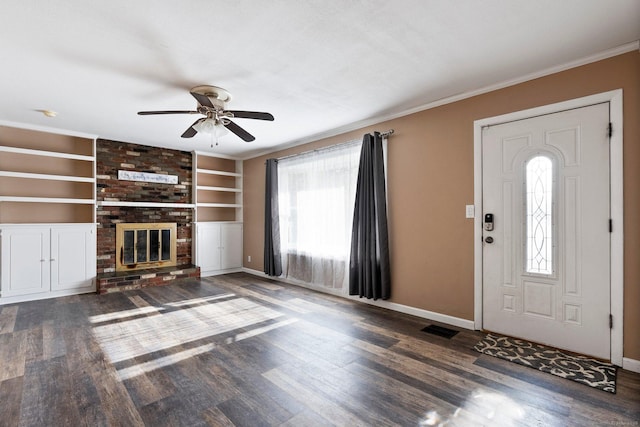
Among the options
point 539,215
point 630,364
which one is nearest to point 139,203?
point 539,215

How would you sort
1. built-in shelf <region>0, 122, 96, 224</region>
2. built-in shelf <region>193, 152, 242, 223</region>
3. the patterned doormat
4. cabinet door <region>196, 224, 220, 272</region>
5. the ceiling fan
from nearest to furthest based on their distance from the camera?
the patterned doormat, the ceiling fan, built-in shelf <region>0, 122, 96, 224</region>, cabinet door <region>196, 224, 220, 272</region>, built-in shelf <region>193, 152, 242, 223</region>

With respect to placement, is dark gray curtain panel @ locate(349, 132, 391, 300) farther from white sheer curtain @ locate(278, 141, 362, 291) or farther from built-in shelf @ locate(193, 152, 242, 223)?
built-in shelf @ locate(193, 152, 242, 223)

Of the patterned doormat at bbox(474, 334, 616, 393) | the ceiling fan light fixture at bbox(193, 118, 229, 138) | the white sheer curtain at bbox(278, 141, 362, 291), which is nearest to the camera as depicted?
the patterned doormat at bbox(474, 334, 616, 393)

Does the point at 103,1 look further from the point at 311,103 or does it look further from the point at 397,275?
the point at 397,275

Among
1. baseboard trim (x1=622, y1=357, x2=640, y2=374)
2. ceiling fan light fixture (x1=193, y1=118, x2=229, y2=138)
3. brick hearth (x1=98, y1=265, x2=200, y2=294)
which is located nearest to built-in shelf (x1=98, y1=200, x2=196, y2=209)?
brick hearth (x1=98, y1=265, x2=200, y2=294)

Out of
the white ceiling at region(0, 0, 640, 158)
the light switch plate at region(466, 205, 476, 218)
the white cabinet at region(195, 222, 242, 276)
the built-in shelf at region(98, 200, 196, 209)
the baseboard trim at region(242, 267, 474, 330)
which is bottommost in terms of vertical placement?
the baseboard trim at region(242, 267, 474, 330)

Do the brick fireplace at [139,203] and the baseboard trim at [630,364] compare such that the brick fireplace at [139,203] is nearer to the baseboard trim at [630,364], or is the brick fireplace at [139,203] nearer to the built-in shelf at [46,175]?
the built-in shelf at [46,175]

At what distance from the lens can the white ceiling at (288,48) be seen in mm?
2002

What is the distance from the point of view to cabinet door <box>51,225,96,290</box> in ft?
15.2

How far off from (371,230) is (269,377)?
2.24 meters

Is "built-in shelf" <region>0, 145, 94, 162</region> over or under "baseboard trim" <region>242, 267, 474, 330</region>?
over

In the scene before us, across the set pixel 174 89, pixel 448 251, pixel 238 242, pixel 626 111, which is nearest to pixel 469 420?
pixel 448 251

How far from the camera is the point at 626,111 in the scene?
2438mm

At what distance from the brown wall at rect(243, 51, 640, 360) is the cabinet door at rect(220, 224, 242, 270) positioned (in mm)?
3567
